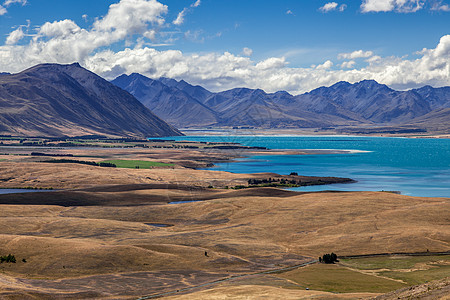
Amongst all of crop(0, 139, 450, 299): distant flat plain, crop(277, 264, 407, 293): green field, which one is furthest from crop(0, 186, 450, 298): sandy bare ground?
crop(277, 264, 407, 293): green field

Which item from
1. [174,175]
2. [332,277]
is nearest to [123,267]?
[332,277]

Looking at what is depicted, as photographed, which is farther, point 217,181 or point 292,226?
point 217,181

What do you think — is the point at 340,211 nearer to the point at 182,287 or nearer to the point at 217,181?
the point at 182,287

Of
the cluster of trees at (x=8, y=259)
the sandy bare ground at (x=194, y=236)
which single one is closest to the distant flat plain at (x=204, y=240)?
the sandy bare ground at (x=194, y=236)

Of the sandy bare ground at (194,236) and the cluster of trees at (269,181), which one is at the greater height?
the cluster of trees at (269,181)

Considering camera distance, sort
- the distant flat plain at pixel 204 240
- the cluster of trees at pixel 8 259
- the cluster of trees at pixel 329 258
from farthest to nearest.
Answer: the cluster of trees at pixel 329 258 → the cluster of trees at pixel 8 259 → the distant flat plain at pixel 204 240

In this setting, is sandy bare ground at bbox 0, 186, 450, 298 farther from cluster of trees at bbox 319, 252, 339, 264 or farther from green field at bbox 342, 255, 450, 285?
green field at bbox 342, 255, 450, 285

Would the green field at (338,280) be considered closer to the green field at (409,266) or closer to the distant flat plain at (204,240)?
the distant flat plain at (204,240)

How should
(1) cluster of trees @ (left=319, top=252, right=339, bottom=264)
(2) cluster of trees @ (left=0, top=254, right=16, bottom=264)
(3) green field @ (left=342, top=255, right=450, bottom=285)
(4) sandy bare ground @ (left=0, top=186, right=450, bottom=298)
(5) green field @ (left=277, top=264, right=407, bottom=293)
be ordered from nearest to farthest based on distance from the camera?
(5) green field @ (left=277, top=264, right=407, bottom=293) < (3) green field @ (left=342, top=255, right=450, bottom=285) < (4) sandy bare ground @ (left=0, top=186, right=450, bottom=298) < (2) cluster of trees @ (left=0, top=254, right=16, bottom=264) < (1) cluster of trees @ (left=319, top=252, right=339, bottom=264)
